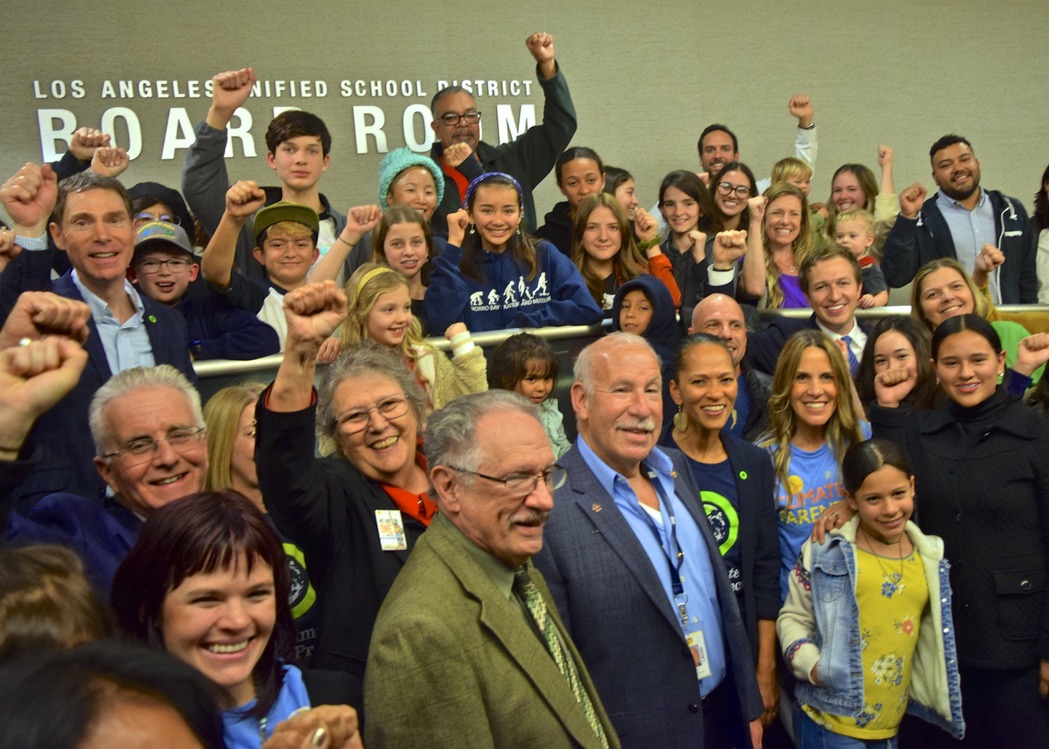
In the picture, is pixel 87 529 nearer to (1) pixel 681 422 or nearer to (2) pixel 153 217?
(1) pixel 681 422

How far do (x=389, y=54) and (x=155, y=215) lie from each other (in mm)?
3564

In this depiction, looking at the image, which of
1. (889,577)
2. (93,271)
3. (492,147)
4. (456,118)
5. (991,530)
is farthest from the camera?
(492,147)

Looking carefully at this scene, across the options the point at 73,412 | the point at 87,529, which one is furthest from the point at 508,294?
the point at 87,529

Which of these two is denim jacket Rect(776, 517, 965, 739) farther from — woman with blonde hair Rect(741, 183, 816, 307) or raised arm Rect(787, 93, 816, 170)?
raised arm Rect(787, 93, 816, 170)

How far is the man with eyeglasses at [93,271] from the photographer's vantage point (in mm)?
3590

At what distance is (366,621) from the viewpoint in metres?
2.75

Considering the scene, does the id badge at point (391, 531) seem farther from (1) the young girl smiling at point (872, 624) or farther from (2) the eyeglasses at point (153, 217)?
(2) the eyeglasses at point (153, 217)

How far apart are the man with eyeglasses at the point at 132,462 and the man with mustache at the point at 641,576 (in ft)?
3.12

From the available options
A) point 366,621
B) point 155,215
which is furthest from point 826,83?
point 366,621

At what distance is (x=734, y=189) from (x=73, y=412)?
13.3ft

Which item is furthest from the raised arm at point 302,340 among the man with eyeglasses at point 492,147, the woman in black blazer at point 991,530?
the man with eyeglasses at point 492,147

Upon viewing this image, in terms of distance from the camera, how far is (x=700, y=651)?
329 cm

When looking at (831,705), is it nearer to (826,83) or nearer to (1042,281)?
(1042,281)

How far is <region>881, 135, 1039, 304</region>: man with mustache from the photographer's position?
274 inches
